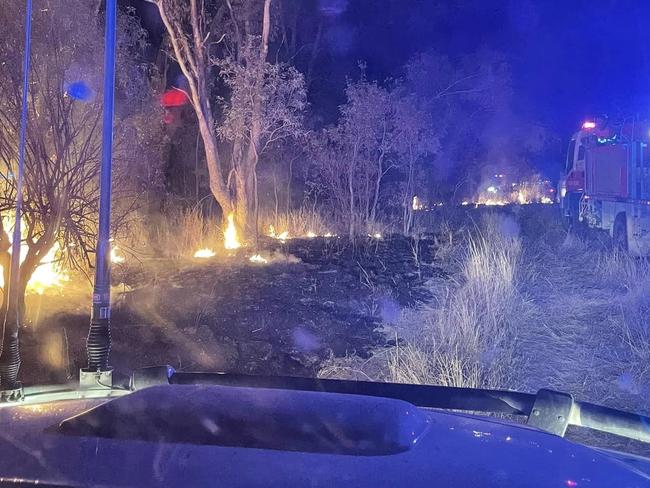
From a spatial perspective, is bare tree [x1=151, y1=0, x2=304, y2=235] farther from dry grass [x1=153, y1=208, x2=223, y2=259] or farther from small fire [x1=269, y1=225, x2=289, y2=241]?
small fire [x1=269, y1=225, x2=289, y2=241]

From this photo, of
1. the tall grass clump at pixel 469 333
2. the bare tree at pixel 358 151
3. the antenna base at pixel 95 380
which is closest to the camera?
the antenna base at pixel 95 380

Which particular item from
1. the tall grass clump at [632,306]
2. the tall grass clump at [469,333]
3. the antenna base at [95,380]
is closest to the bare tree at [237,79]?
the tall grass clump at [469,333]

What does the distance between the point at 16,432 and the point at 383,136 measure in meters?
18.0

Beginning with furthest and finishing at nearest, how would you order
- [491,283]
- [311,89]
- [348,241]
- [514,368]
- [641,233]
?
[311,89]
[348,241]
[641,233]
[491,283]
[514,368]

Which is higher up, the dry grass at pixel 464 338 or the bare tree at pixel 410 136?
the bare tree at pixel 410 136

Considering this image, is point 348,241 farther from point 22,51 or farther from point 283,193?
point 22,51

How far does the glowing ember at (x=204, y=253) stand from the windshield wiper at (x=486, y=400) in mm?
11715

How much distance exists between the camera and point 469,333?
301 inches

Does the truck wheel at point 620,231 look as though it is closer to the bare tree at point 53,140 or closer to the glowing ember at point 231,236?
the glowing ember at point 231,236

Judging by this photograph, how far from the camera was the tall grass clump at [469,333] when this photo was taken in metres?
6.71

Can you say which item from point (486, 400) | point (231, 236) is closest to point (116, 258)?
point (231, 236)

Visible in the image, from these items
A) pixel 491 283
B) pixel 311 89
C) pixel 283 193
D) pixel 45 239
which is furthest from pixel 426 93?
pixel 45 239

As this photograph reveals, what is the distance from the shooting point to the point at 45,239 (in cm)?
845

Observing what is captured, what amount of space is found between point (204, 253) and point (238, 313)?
6.10m
